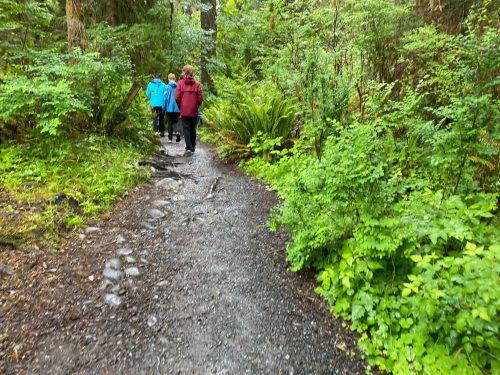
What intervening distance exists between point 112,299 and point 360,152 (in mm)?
2879

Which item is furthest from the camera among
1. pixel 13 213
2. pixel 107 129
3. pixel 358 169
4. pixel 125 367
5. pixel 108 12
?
pixel 108 12

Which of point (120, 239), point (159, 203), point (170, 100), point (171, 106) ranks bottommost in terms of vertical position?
point (120, 239)

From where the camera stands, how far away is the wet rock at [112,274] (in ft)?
11.8

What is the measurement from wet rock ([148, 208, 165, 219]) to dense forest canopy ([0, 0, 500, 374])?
0.66m

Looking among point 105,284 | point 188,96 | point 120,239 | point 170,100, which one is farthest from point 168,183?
point 170,100

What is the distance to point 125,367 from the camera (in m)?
2.55

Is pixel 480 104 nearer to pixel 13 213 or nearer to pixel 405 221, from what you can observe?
pixel 405 221

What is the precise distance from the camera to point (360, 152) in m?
3.31

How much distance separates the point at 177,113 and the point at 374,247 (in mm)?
8508

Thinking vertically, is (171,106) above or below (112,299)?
above

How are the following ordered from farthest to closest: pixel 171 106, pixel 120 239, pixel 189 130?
pixel 171 106 → pixel 189 130 → pixel 120 239

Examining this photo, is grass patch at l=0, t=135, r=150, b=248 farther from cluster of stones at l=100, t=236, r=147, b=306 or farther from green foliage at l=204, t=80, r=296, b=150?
green foliage at l=204, t=80, r=296, b=150

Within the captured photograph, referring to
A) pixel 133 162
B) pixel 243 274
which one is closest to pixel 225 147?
pixel 133 162

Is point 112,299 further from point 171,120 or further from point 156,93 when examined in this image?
point 156,93
